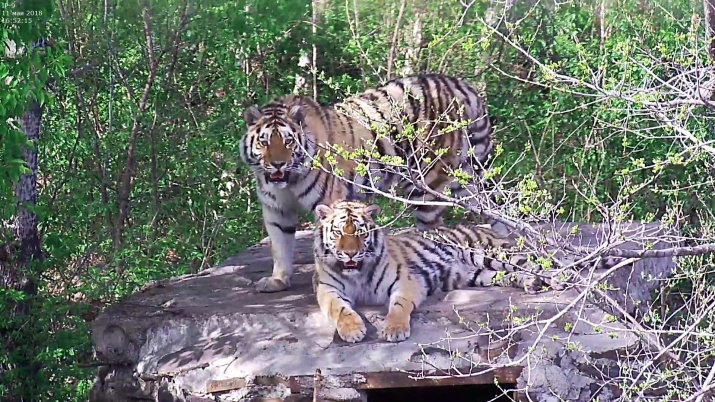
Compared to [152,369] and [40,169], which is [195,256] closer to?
Result: [40,169]

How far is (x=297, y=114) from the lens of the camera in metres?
5.86

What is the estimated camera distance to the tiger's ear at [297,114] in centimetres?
585

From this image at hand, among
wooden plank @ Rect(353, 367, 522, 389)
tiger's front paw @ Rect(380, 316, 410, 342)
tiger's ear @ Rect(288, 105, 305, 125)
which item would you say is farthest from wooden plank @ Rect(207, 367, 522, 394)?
tiger's ear @ Rect(288, 105, 305, 125)

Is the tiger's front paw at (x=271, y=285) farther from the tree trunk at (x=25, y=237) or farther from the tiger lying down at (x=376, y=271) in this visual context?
the tree trunk at (x=25, y=237)

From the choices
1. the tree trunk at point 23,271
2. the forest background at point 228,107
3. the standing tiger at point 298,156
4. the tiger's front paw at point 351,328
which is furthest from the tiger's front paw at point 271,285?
the forest background at point 228,107

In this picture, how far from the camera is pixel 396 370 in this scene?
4891 millimetres

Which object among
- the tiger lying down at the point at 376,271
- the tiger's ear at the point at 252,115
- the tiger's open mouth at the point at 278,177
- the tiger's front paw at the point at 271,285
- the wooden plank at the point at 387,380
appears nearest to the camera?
the wooden plank at the point at 387,380

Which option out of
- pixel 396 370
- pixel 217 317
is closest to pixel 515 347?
pixel 396 370

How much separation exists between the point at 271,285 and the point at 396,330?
1106 millimetres

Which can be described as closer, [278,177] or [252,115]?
[278,177]

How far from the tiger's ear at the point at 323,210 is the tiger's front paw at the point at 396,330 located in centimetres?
73

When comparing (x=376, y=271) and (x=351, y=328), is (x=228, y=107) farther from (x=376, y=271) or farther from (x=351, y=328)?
(x=351, y=328)

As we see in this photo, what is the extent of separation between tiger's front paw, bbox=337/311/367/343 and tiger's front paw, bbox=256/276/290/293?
0.86 metres

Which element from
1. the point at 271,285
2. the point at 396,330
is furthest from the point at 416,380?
the point at 271,285
